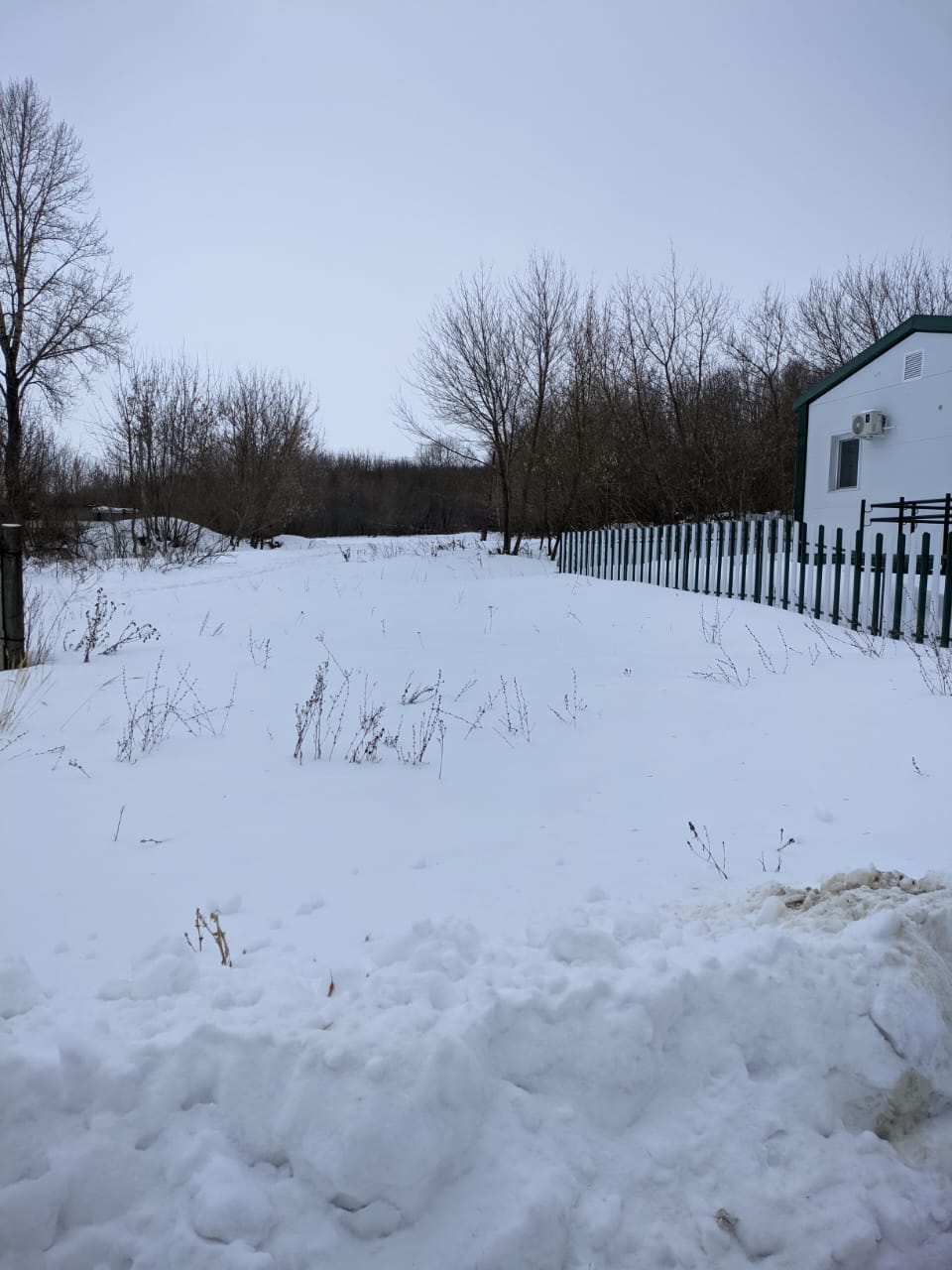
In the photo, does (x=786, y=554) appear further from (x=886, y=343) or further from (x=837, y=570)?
(x=886, y=343)

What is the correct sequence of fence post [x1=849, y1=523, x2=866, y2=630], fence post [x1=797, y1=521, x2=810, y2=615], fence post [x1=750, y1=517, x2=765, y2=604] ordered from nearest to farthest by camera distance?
fence post [x1=849, y1=523, x2=866, y2=630], fence post [x1=797, y1=521, x2=810, y2=615], fence post [x1=750, y1=517, x2=765, y2=604]

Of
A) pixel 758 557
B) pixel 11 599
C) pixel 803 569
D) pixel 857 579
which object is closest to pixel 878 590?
pixel 857 579

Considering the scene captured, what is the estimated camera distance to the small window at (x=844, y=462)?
1322cm

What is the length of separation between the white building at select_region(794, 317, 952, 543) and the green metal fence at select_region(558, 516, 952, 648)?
74cm

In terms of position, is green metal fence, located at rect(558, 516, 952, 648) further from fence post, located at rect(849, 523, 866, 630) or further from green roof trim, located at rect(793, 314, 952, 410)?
green roof trim, located at rect(793, 314, 952, 410)

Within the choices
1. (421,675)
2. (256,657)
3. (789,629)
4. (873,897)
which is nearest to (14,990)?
(873,897)

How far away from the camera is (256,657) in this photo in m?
6.97

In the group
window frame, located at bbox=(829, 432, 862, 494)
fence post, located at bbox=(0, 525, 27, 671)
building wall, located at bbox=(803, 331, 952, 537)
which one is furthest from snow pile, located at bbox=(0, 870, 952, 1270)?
window frame, located at bbox=(829, 432, 862, 494)

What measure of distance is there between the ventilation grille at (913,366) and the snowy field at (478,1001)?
8.79 metres

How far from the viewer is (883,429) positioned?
39.8 ft

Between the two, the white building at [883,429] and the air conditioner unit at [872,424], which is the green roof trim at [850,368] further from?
the air conditioner unit at [872,424]

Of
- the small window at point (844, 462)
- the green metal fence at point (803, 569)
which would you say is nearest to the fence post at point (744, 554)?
the green metal fence at point (803, 569)

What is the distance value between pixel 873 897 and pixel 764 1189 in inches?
42.5

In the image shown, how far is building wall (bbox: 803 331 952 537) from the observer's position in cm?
Answer: 1115
